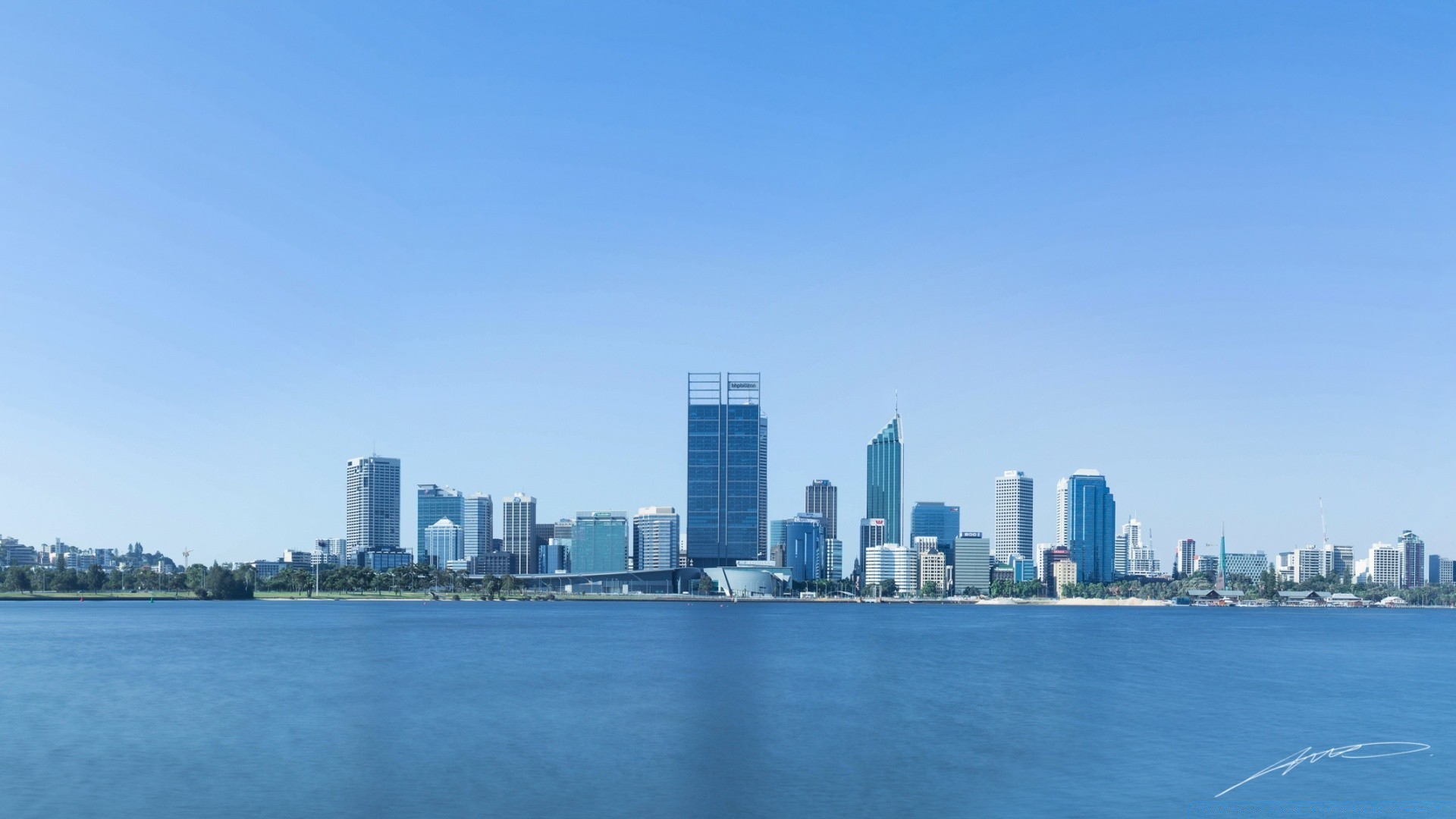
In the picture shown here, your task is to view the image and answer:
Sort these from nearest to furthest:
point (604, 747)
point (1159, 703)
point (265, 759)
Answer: point (265, 759)
point (604, 747)
point (1159, 703)

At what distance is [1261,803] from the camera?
3700cm

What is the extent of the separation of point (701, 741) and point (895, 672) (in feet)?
118

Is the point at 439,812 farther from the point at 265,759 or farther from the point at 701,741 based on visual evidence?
the point at 701,741

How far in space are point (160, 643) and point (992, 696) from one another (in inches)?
2897

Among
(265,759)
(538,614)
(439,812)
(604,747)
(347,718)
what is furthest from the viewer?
(538,614)

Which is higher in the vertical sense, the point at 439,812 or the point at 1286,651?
the point at 439,812

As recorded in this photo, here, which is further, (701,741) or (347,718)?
(347,718)

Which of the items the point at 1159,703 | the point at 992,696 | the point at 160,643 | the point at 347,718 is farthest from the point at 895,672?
the point at 160,643

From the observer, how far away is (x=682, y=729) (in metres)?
52.0

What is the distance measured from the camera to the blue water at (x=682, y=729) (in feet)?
124

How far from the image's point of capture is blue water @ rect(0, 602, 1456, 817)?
1491 inches

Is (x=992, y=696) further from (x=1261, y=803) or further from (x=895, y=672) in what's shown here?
(x=1261, y=803)

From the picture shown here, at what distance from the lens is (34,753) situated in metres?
44.4

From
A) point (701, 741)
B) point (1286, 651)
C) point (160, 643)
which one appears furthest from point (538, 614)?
point (701, 741)
